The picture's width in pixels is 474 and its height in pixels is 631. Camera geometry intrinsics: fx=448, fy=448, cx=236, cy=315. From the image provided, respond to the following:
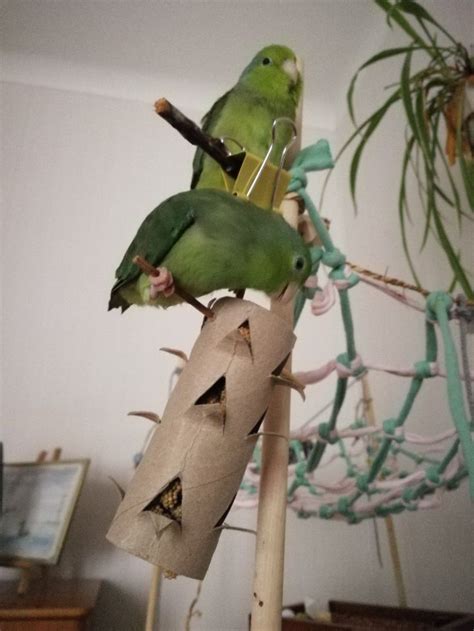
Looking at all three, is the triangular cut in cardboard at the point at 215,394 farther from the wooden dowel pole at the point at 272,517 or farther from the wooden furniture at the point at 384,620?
the wooden furniture at the point at 384,620

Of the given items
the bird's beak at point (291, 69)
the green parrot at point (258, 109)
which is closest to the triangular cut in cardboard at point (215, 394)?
the green parrot at point (258, 109)

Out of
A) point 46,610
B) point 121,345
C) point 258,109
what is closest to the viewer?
point 258,109

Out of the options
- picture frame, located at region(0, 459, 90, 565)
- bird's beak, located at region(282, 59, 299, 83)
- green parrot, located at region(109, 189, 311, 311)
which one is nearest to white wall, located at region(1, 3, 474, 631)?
picture frame, located at region(0, 459, 90, 565)

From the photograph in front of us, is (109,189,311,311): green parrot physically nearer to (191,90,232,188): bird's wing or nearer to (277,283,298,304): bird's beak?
(277,283,298,304): bird's beak

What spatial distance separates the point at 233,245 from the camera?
1.10 feet

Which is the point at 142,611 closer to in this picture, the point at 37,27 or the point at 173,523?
the point at 173,523

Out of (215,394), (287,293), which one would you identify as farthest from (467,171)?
(215,394)

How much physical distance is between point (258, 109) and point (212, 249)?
26cm

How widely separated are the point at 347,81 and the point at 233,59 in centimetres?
33

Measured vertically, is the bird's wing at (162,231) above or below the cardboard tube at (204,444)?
above

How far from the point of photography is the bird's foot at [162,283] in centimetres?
33

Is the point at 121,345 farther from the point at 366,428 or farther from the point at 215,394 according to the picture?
the point at 215,394

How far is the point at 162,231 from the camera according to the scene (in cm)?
34

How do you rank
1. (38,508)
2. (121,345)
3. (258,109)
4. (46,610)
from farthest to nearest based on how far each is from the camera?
(121,345)
(38,508)
(46,610)
(258,109)
